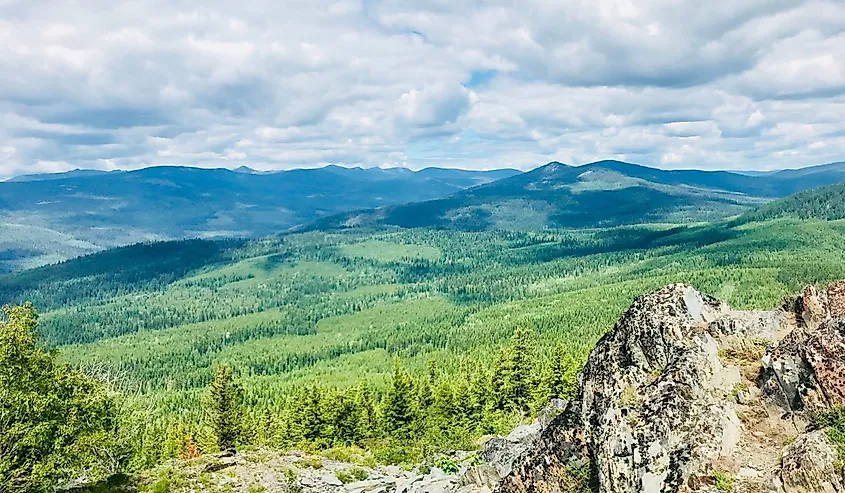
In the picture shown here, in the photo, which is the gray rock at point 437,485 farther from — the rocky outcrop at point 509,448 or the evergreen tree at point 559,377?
the evergreen tree at point 559,377

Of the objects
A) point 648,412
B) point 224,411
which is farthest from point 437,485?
point 224,411

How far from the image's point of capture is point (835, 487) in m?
15.4

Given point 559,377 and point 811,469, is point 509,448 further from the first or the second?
point 559,377

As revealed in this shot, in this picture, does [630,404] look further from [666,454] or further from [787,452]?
[787,452]

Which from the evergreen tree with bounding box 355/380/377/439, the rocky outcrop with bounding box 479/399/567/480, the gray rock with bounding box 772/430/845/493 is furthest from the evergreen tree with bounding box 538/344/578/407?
the gray rock with bounding box 772/430/845/493

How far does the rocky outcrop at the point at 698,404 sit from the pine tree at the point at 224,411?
58.7 m

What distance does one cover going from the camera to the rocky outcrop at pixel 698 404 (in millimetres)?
17453

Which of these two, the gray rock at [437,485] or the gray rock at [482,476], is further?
the gray rock at [437,485]

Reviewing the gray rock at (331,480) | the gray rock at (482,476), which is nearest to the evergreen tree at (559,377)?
the gray rock at (331,480)

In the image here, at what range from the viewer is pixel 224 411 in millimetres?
74688

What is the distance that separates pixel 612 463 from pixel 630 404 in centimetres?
233

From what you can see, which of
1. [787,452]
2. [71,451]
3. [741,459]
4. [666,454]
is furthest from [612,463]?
[71,451]

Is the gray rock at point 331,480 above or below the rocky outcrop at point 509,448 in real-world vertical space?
below

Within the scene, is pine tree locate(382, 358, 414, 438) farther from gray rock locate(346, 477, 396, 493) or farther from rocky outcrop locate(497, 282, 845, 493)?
rocky outcrop locate(497, 282, 845, 493)
